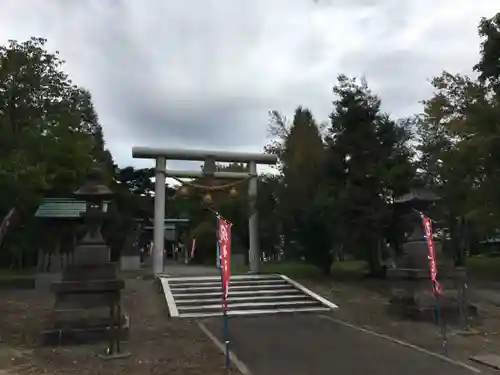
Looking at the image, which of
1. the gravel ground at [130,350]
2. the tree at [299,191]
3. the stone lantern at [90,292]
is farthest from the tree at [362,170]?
the stone lantern at [90,292]

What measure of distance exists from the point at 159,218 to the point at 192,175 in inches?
89.7

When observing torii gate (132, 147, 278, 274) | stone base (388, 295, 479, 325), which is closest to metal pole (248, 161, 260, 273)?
torii gate (132, 147, 278, 274)

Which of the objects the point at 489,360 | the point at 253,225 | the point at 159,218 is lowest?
the point at 489,360

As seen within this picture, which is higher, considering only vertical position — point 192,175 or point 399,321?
point 192,175

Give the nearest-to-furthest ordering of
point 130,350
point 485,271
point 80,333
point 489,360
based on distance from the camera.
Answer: point 489,360 < point 130,350 < point 80,333 < point 485,271

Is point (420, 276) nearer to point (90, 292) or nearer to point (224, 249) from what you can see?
point (224, 249)

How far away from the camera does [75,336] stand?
9.94m

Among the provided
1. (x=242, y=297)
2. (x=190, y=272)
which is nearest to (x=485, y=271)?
(x=190, y=272)

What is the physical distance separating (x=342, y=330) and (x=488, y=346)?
2967 mm

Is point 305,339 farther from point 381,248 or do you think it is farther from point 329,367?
point 381,248

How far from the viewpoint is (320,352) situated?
886cm

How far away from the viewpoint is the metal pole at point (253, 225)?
1912 cm

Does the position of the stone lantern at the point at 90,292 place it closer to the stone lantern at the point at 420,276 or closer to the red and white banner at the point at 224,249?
the red and white banner at the point at 224,249

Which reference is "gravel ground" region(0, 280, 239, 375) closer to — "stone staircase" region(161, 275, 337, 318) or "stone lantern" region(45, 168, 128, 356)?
"stone lantern" region(45, 168, 128, 356)
